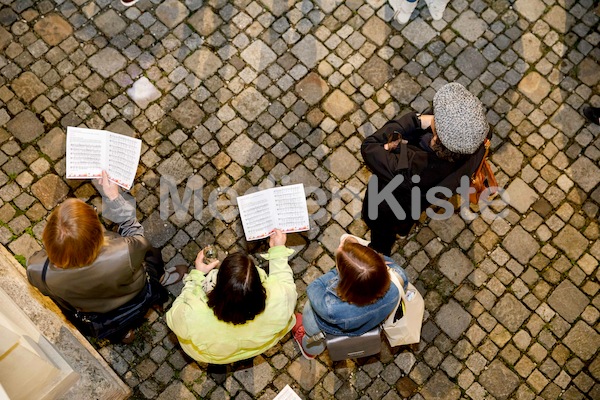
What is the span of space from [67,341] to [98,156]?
173 cm

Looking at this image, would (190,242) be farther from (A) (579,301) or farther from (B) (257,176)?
(A) (579,301)

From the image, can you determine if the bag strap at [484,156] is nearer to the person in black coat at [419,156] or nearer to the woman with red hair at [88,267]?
the person in black coat at [419,156]

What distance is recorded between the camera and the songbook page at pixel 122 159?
5203 mm

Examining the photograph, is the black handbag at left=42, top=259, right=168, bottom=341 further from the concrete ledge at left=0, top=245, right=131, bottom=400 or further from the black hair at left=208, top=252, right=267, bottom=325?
the black hair at left=208, top=252, right=267, bottom=325

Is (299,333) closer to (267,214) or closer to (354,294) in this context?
(267,214)

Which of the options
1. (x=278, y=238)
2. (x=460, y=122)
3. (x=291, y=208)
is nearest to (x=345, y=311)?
(x=278, y=238)

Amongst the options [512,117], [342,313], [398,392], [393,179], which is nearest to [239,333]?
[342,313]

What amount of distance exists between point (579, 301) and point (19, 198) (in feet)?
18.9

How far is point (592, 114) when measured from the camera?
6074 millimetres

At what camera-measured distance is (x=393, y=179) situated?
4559 millimetres

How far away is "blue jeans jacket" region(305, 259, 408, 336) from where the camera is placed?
3998 millimetres

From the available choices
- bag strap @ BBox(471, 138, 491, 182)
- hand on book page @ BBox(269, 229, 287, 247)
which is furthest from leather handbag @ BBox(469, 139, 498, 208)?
hand on book page @ BBox(269, 229, 287, 247)

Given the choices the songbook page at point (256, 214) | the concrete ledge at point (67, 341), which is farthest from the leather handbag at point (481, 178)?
the concrete ledge at point (67, 341)

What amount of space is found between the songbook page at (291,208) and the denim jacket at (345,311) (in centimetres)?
111
